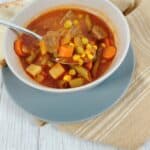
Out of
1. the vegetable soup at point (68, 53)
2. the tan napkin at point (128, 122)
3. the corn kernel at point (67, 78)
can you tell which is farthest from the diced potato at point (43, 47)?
the tan napkin at point (128, 122)

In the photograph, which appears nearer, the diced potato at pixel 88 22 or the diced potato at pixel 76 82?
the diced potato at pixel 76 82

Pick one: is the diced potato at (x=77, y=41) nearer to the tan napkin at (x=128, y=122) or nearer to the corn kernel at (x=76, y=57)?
the corn kernel at (x=76, y=57)

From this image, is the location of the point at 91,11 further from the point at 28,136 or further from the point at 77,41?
the point at 28,136

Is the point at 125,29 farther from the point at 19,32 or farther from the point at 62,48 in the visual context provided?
the point at 19,32

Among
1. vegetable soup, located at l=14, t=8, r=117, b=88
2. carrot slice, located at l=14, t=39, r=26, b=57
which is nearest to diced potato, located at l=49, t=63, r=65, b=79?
vegetable soup, located at l=14, t=8, r=117, b=88

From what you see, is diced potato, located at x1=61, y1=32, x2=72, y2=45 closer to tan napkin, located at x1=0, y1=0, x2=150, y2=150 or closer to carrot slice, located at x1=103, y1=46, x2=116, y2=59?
carrot slice, located at x1=103, y1=46, x2=116, y2=59

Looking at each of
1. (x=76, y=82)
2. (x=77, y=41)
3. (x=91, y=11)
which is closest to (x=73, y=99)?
(x=76, y=82)
